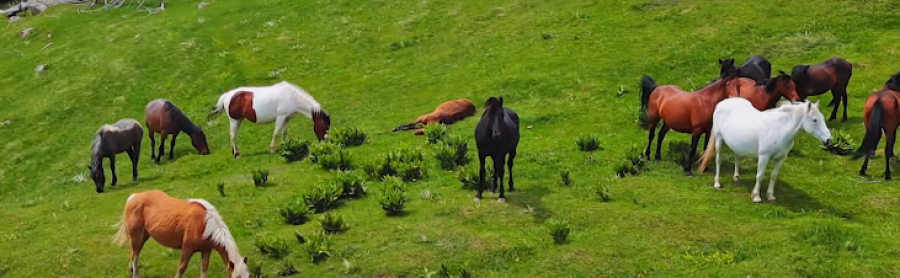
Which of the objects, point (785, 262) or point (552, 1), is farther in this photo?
point (552, 1)

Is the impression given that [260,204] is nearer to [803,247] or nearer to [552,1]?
[803,247]

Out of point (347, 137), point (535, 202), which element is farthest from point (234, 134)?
point (535, 202)

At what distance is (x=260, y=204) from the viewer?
16875 mm

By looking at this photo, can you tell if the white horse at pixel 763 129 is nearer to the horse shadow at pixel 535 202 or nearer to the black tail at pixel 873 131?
the black tail at pixel 873 131

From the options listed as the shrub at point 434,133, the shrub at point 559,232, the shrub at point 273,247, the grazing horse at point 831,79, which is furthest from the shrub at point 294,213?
the grazing horse at point 831,79

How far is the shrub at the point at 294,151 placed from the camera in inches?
816

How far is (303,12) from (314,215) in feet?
81.1

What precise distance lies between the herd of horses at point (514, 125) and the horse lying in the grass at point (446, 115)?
0.03m

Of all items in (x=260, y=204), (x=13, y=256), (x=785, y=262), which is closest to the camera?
(x=785, y=262)

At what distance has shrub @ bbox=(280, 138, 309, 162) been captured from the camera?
20719mm

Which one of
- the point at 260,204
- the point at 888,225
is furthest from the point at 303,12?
the point at 888,225

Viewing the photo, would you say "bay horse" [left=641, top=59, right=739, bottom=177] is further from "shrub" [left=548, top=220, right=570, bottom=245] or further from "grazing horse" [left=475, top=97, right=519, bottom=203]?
"shrub" [left=548, top=220, right=570, bottom=245]

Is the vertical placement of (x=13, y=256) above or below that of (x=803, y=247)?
below

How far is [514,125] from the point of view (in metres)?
15.2
